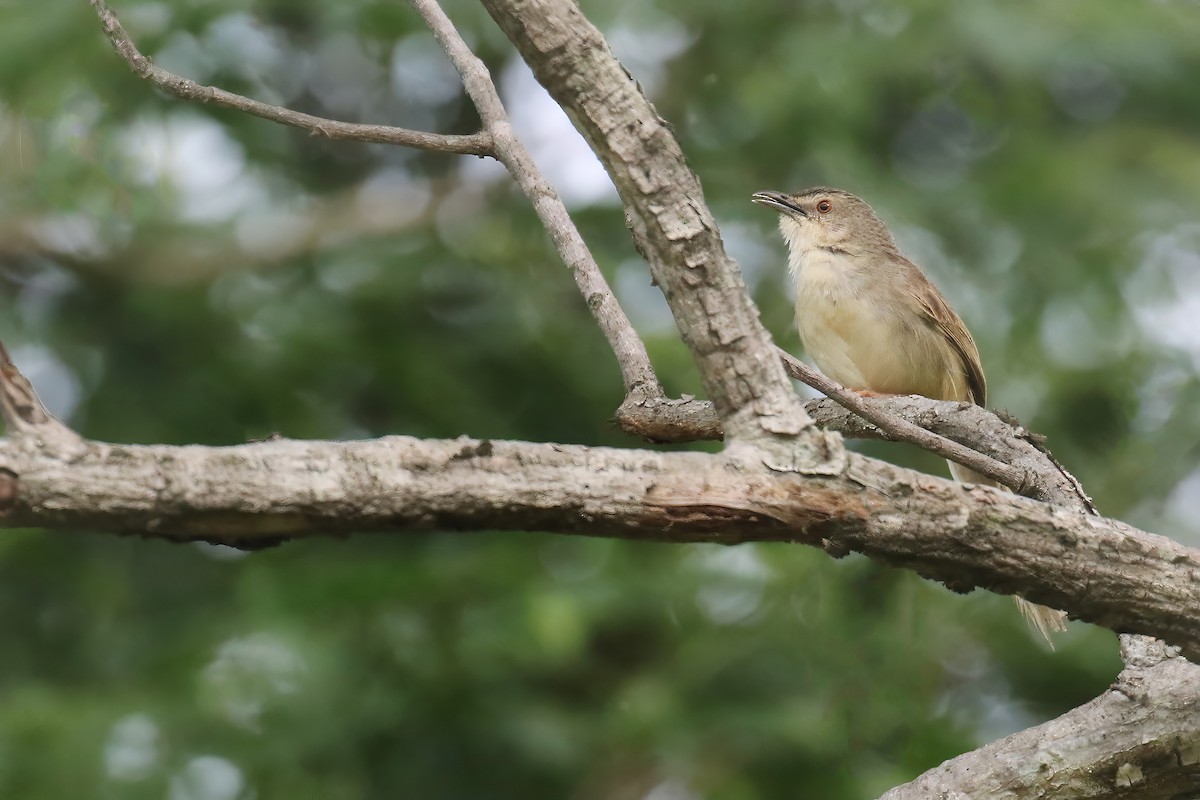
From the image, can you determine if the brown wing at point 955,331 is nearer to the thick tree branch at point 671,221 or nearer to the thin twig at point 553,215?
the thin twig at point 553,215

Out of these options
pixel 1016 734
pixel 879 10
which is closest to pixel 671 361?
pixel 879 10

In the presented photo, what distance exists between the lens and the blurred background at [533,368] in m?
5.87

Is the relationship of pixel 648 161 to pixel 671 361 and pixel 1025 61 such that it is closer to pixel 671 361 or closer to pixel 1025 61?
pixel 671 361

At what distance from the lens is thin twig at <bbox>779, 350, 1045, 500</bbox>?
3434 mm

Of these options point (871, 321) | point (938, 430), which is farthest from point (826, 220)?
point (938, 430)

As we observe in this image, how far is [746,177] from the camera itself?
7312mm

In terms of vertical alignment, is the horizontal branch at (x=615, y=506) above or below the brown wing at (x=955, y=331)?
below

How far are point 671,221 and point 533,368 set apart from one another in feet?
14.1

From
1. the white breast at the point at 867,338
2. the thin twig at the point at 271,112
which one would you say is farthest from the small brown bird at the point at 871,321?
the thin twig at the point at 271,112

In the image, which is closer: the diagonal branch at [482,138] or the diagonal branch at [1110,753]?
the diagonal branch at [1110,753]

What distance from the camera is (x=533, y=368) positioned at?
6609mm

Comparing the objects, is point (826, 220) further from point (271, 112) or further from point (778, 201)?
point (271, 112)

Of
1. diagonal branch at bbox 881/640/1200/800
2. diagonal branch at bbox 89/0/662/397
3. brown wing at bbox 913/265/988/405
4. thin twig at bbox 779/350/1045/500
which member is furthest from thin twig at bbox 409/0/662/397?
brown wing at bbox 913/265/988/405

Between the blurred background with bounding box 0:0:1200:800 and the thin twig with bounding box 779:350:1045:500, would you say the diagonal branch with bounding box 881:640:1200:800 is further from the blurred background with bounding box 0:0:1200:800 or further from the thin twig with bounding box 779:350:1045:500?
the blurred background with bounding box 0:0:1200:800
